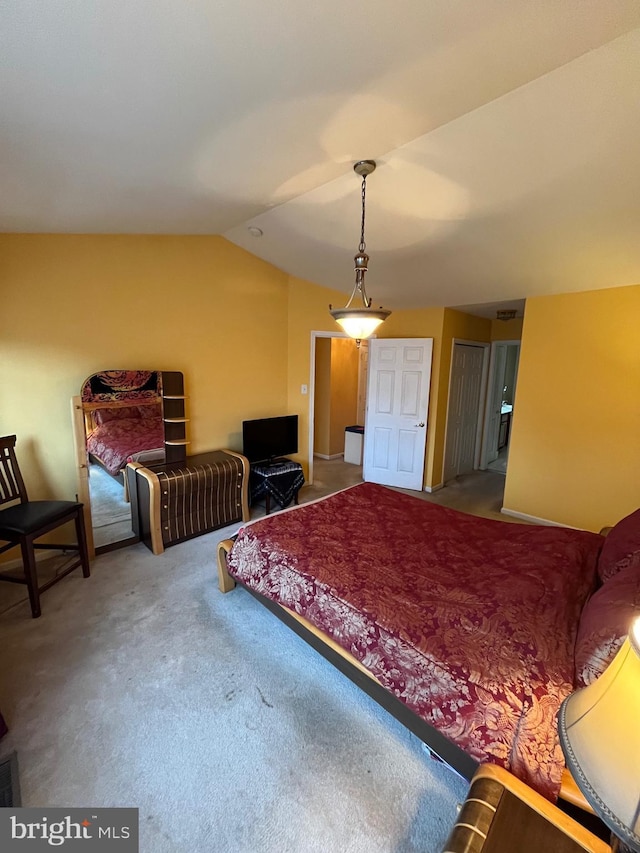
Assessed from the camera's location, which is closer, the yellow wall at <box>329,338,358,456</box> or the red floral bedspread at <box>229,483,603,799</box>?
the red floral bedspread at <box>229,483,603,799</box>

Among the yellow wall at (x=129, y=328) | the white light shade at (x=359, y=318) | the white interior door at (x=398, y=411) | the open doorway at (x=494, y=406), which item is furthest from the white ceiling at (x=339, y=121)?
the open doorway at (x=494, y=406)

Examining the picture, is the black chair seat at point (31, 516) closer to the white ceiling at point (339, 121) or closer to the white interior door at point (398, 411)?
the white ceiling at point (339, 121)

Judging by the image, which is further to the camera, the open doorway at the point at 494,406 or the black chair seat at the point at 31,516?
the open doorway at the point at 494,406

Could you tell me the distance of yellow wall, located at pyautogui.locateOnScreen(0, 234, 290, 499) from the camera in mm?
2828

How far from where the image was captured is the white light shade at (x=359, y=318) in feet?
6.28

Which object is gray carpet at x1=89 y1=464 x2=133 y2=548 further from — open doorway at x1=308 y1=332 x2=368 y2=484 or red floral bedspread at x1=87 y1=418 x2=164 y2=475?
open doorway at x1=308 y1=332 x2=368 y2=484

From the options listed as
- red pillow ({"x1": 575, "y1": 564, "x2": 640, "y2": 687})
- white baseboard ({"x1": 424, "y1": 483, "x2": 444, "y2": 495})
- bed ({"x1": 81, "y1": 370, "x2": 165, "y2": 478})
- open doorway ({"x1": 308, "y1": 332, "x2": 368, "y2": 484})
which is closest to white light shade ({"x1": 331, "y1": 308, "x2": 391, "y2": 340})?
red pillow ({"x1": 575, "y1": 564, "x2": 640, "y2": 687})

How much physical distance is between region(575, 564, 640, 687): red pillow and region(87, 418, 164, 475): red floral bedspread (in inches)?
134

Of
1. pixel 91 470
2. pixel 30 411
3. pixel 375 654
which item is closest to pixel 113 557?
pixel 91 470

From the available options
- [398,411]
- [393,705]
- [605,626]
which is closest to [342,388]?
[398,411]

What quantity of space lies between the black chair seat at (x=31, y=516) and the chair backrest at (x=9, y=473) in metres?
0.09

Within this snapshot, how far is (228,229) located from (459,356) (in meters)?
3.24

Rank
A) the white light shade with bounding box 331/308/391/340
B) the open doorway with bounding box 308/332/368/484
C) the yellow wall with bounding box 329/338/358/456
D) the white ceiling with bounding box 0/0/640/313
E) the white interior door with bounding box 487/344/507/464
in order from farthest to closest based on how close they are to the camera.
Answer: the yellow wall with bounding box 329/338/358/456 < the open doorway with bounding box 308/332/368/484 < the white interior door with bounding box 487/344/507/464 < the white light shade with bounding box 331/308/391/340 < the white ceiling with bounding box 0/0/640/313

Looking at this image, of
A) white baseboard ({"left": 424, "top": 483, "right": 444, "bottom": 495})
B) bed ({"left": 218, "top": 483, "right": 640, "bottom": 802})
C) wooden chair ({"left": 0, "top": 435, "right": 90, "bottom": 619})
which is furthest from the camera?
white baseboard ({"left": 424, "top": 483, "right": 444, "bottom": 495})
